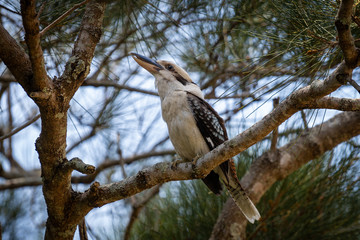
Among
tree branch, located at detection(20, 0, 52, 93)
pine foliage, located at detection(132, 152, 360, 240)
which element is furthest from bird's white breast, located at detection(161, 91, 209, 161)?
tree branch, located at detection(20, 0, 52, 93)

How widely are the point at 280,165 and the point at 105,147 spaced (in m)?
1.92

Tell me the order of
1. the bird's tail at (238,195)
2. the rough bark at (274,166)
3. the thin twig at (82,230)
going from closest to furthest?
the thin twig at (82,230)
the bird's tail at (238,195)
the rough bark at (274,166)

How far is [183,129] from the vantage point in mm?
2834

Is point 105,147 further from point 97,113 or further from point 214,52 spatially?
point 214,52

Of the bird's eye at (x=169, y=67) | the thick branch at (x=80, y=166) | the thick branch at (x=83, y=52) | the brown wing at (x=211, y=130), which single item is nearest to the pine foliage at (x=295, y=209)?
the brown wing at (x=211, y=130)

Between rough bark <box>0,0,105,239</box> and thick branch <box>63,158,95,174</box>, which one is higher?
rough bark <box>0,0,105,239</box>

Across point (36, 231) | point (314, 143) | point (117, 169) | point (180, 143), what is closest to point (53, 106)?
point (180, 143)

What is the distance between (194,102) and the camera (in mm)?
2934

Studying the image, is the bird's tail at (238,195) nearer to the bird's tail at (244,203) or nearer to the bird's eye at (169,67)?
the bird's tail at (244,203)

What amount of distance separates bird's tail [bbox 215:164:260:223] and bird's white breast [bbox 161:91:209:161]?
0.66 ft

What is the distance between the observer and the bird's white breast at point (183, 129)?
9.27ft

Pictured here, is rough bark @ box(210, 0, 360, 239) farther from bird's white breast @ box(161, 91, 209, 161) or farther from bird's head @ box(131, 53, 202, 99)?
bird's head @ box(131, 53, 202, 99)

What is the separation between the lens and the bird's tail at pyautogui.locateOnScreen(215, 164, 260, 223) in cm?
282

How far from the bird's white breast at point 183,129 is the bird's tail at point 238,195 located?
20 centimetres
